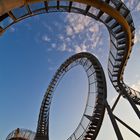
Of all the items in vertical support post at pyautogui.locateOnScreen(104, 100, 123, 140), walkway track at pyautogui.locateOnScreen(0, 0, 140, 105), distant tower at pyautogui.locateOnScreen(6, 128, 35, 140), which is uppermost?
walkway track at pyautogui.locateOnScreen(0, 0, 140, 105)

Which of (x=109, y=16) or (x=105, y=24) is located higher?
(x=105, y=24)

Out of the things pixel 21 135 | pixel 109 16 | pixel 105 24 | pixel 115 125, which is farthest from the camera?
pixel 21 135

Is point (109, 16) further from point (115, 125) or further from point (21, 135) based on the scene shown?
point (21, 135)

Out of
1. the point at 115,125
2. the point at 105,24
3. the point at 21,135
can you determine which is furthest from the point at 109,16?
the point at 21,135

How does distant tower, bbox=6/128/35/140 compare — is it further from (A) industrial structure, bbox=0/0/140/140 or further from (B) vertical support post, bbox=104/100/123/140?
(B) vertical support post, bbox=104/100/123/140

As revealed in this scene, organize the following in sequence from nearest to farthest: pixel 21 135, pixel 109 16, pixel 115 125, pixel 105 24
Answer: pixel 109 16 < pixel 105 24 < pixel 115 125 < pixel 21 135

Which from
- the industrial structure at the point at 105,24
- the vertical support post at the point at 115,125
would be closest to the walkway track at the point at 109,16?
the industrial structure at the point at 105,24

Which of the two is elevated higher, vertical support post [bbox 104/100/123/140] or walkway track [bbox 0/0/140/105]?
walkway track [bbox 0/0/140/105]

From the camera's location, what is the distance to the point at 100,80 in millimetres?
14133

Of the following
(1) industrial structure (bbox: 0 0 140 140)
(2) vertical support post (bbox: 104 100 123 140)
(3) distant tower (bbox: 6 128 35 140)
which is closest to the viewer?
(1) industrial structure (bbox: 0 0 140 140)

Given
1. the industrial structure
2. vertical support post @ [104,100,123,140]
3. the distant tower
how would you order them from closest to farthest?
the industrial structure → vertical support post @ [104,100,123,140] → the distant tower

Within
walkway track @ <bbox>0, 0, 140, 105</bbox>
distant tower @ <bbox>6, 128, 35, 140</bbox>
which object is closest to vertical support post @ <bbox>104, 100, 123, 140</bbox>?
walkway track @ <bbox>0, 0, 140, 105</bbox>

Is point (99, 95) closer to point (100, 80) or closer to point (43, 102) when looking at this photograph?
point (100, 80)

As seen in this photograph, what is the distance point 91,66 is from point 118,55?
4407 mm
